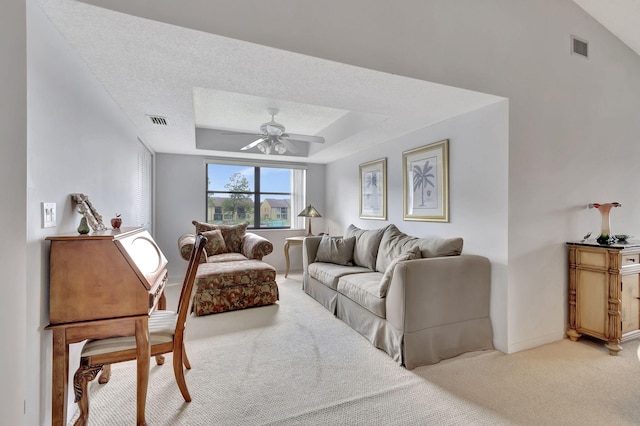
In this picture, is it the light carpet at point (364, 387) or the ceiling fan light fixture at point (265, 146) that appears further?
the ceiling fan light fixture at point (265, 146)

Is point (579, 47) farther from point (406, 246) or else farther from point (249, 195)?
point (249, 195)

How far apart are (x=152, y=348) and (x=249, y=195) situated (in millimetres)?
4062

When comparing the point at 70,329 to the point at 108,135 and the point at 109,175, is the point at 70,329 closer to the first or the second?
the point at 109,175

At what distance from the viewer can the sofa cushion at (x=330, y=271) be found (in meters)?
3.36

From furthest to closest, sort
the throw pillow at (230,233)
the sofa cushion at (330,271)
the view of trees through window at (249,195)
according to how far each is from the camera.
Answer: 1. the view of trees through window at (249,195)
2. the throw pillow at (230,233)
3. the sofa cushion at (330,271)

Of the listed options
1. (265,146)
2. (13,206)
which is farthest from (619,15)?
(13,206)

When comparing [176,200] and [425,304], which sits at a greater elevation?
[176,200]

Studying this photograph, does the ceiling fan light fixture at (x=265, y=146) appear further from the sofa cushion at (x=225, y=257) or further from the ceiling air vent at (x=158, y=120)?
the sofa cushion at (x=225, y=257)

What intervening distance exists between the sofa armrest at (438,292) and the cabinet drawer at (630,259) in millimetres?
1079

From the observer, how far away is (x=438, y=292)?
2.38m

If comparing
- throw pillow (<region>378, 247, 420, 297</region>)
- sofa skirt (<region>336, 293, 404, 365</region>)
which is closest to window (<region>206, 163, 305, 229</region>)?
sofa skirt (<region>336, 293, 404, 365</region>)

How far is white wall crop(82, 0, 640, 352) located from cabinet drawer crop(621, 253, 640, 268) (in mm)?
394

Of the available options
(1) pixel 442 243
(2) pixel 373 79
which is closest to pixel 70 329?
(2) pixel 373 79

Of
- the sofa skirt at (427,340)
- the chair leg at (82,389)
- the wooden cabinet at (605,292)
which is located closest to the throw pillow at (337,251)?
the sofa skirt at (427,340)
